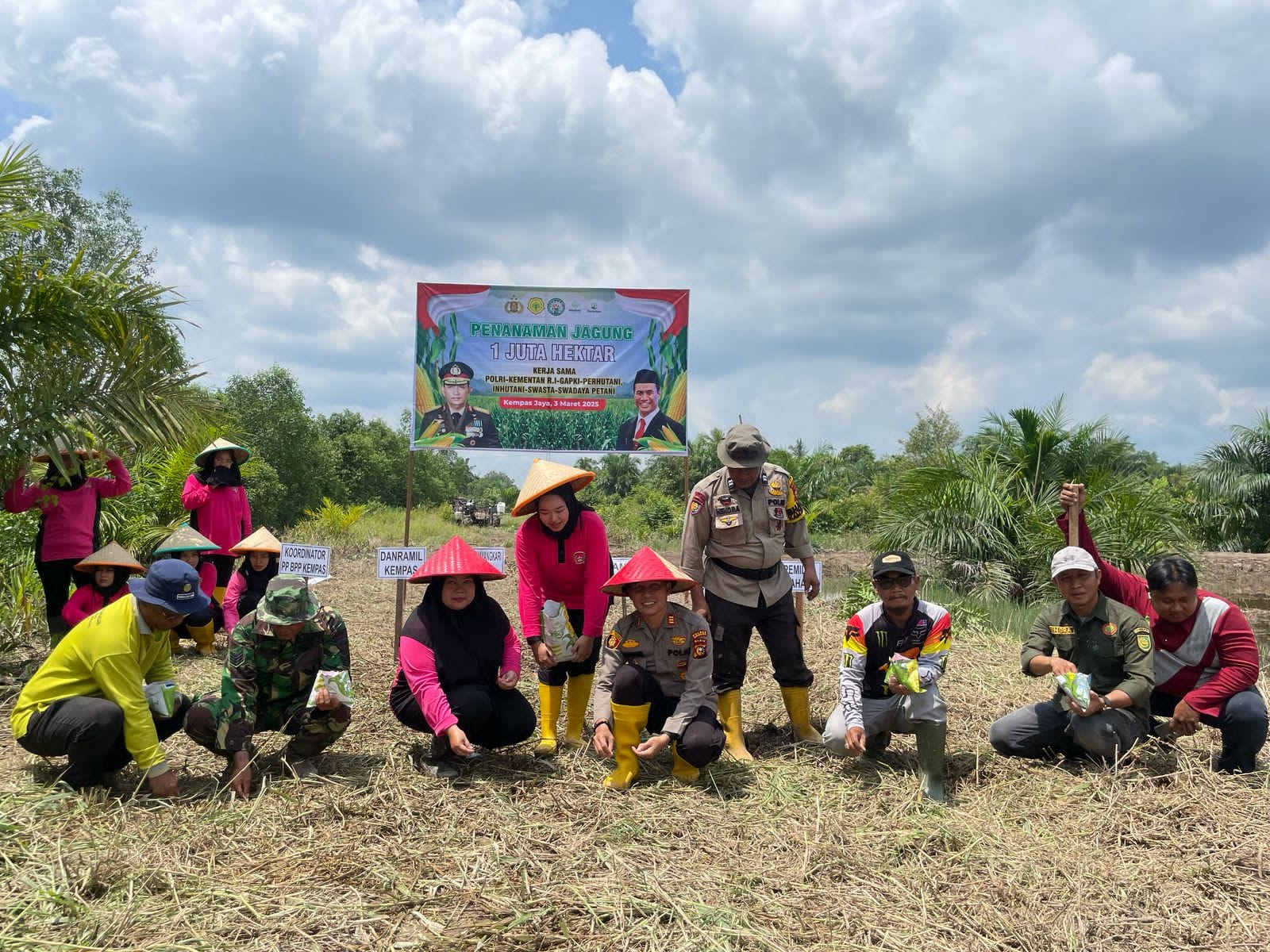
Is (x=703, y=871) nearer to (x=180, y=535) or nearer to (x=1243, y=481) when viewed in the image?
(x=180, y=535)

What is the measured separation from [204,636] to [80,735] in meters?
3.10

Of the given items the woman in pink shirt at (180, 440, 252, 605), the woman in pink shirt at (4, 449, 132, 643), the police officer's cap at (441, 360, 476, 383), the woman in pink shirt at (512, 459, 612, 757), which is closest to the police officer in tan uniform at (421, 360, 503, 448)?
the police officer's cap at (441, 360, 476, 383)

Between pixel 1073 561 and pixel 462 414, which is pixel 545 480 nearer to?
pixel 1073 561

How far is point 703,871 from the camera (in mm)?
3010

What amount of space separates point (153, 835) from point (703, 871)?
1.94 metres

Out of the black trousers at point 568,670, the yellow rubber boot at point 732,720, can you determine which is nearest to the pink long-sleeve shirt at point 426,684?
the black trousers at point 568,670

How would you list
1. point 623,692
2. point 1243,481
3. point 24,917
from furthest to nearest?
point 1243,481
point 623,692
point 24,917

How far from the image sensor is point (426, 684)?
3830mm

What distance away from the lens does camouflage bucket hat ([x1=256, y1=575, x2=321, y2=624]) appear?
3689mm

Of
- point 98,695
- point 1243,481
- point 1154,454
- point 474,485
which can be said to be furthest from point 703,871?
point 1154,454

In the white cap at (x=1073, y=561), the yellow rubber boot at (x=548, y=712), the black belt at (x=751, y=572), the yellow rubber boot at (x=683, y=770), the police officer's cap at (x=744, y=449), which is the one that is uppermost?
the police officer's cap at (x=744, y=449)

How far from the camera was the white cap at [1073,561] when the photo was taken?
12.6 feet

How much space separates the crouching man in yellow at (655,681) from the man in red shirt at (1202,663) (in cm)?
192

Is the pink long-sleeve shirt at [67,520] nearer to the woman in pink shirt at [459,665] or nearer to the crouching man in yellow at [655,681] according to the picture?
the woman in pink shirt at [459,665]
